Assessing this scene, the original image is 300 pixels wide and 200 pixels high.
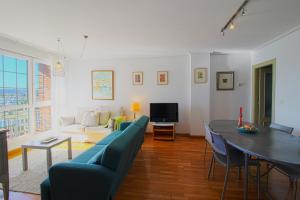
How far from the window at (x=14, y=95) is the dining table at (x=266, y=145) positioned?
4.35 m

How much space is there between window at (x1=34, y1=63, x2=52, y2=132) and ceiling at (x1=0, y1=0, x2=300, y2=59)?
111 centimetres

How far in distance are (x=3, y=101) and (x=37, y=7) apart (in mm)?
2495

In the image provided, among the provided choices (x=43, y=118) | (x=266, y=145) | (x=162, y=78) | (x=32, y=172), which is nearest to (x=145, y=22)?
(x=266, y=145)

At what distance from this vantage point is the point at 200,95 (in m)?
5.03

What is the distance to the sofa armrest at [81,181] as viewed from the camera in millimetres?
1710

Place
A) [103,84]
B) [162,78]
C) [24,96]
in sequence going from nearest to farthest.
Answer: [24,96] → [162,78] → [103,84]

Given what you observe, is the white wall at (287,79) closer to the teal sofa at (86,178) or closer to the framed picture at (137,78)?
the teal sofa at (86,178)

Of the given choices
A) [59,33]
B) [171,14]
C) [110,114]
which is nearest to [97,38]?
[59,33]

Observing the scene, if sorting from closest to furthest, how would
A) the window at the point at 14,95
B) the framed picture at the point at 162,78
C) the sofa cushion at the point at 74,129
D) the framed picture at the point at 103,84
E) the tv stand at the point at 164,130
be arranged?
the window at the point at 14,95, the sofa cushion at the point at 74,129, the tv stand at the point at 164,130, the framed picture at the point at 162,78, the framed picture at the point at 103,84

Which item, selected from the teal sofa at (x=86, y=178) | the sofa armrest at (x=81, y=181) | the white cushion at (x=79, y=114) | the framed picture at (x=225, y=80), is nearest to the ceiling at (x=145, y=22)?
the framed picture at (x=225, y=80)

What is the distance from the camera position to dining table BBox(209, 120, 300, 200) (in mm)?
1640

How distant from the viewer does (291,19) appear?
2701 millimetres

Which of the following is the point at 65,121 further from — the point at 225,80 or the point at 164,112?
the point at 225,80

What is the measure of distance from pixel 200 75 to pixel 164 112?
147 centimetres
